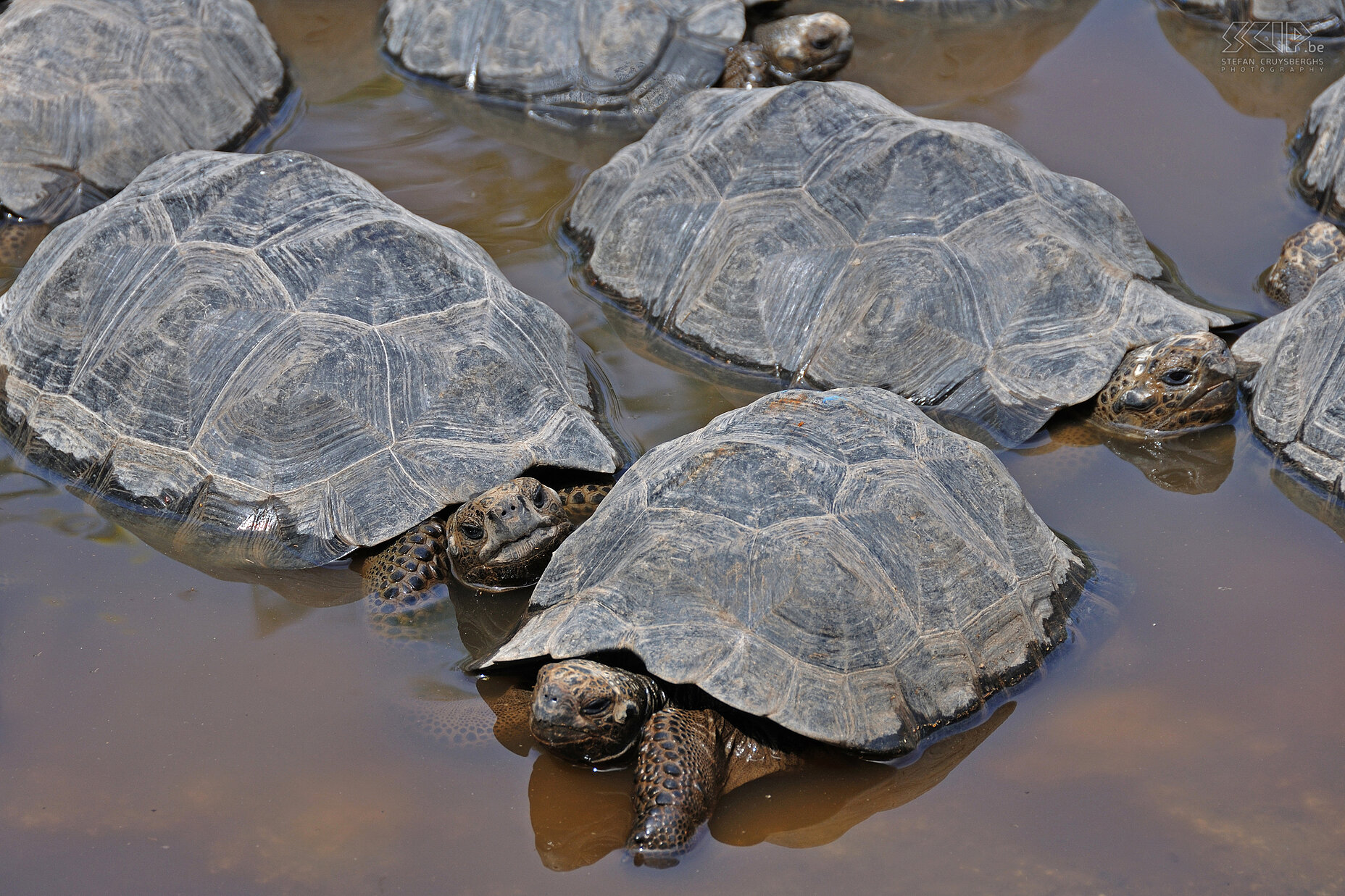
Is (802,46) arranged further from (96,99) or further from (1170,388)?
(96,99)

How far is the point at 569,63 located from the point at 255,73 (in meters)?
2.02

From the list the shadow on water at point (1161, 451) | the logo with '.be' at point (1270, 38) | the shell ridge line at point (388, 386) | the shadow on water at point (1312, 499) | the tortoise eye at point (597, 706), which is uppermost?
Answer: the logo with '.be' at point (1270, 38)

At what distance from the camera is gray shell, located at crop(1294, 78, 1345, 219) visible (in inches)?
248

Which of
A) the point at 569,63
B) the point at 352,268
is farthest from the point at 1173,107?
the point at 352,268

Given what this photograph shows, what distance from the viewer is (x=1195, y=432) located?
5.16 meters

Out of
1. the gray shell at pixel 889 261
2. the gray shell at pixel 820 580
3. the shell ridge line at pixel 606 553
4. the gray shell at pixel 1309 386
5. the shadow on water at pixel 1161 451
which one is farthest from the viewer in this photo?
the gray shell at pixel 889 261

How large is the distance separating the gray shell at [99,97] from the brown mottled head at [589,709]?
4568 millimetres

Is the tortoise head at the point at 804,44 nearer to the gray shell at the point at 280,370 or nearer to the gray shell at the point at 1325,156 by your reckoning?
the gray shell at the point at 1325,156

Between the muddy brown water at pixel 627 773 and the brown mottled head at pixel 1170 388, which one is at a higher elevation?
the brown mottled head at pixel 1170 388

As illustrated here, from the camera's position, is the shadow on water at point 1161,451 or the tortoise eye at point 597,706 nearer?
the tortoise eye at point 597,706

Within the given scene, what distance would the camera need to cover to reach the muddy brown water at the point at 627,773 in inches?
132

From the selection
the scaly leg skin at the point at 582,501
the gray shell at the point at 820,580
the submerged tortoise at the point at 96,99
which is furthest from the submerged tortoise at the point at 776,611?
the submerged tortoise at the point at 96,99

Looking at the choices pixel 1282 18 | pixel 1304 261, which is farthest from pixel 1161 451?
pixel 1282 18

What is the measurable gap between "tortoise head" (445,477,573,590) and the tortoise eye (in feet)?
2.70
